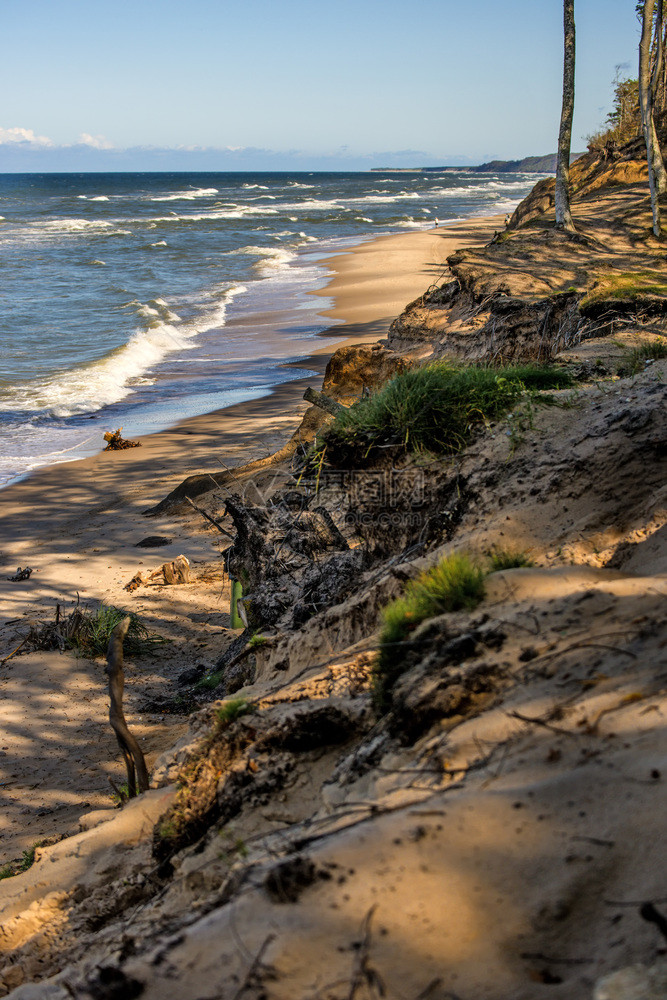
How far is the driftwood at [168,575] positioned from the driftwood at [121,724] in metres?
3.18

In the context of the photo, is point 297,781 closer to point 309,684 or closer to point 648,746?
point 309,684

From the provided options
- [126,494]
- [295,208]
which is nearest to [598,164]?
[126,494]

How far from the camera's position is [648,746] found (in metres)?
1.68

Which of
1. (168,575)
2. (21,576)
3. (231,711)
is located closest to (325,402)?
(231,711)

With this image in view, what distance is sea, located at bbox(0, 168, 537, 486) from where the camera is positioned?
13.0 metres

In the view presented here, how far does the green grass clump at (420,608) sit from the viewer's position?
8.05 feet

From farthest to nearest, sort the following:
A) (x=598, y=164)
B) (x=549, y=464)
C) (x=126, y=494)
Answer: (x=598, y=164) < (x=126, y=494) < (x=549, y=464)

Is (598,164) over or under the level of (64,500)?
over

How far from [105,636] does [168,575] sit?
43.6 inches

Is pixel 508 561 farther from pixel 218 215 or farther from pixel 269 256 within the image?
pixel 218 215

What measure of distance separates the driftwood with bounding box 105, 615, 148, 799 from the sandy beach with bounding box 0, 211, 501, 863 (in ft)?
2.06

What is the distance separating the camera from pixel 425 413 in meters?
3.88

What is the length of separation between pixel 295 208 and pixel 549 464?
61.5 meters

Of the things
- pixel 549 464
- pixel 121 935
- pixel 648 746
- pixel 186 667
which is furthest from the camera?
pixel 186 667
